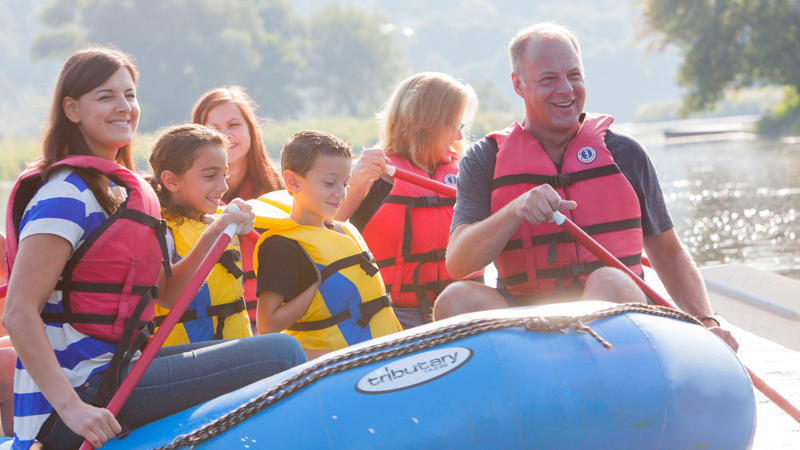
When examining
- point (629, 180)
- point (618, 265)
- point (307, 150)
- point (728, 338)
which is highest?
point (307, 150)

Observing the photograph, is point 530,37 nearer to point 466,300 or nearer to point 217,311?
point 466,300

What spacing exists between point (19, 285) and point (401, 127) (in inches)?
71.2

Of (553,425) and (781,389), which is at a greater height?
(553,425)

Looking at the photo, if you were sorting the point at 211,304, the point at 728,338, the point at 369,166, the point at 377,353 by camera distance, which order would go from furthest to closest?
the point at 369,166
the point at 211,304
the point at 728,338
the point at 377,353

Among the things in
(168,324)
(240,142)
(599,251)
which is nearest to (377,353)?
(168,324)

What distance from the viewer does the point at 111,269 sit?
1852mm

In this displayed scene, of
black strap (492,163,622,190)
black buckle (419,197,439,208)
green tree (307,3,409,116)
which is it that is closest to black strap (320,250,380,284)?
black strap (492,163,622,190)

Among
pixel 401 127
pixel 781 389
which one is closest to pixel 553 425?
pixel 401 127

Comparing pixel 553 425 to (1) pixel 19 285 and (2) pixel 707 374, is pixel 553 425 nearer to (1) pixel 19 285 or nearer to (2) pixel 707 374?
(2) pixel 707 374

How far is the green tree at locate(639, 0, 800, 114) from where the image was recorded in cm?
2028

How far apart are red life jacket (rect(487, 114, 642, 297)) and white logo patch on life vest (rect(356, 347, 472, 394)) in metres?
0.70

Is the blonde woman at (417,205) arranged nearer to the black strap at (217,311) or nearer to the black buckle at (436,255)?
the black buckle at (436,255)

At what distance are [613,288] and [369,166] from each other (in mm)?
1110

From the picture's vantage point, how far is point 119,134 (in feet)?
6.49
